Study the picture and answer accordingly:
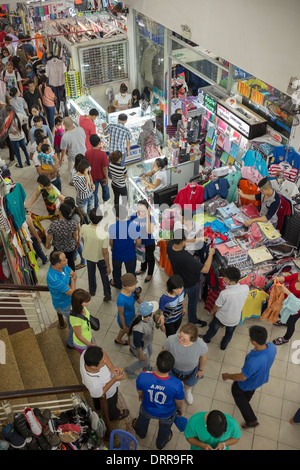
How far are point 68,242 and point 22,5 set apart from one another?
1165cm

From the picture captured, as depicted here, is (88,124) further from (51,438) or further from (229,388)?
(51,438)

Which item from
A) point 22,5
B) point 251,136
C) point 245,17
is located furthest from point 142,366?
point 22,5

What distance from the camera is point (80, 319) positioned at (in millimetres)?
4926

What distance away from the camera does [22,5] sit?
48.3 feet

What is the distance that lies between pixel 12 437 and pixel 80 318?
1359mm

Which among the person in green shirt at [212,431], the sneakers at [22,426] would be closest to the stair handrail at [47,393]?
the sneakers at [22,426]

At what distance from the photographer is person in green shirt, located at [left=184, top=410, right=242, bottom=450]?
379 centimetres

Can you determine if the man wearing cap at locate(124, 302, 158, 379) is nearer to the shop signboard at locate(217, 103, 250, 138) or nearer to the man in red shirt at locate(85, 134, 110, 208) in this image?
the man in red shirt at locate(85, 134, 110, 208)

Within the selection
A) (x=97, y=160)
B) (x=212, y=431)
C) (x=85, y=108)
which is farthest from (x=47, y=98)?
(x=212, y=431)

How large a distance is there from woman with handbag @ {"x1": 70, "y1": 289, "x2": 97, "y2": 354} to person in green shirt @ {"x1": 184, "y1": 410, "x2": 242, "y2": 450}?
1.55 metres

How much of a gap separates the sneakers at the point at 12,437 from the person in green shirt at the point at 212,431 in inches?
58.9

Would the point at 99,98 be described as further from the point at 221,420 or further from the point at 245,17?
the point at 221,420

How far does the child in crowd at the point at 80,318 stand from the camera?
15.8ft

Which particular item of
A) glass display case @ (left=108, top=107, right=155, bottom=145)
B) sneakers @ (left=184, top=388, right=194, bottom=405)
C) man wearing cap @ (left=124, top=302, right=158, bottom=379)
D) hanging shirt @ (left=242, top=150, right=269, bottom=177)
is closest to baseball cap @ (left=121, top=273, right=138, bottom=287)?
man wearing cap @ (left=124, top=302, right=158, bottom=379)
